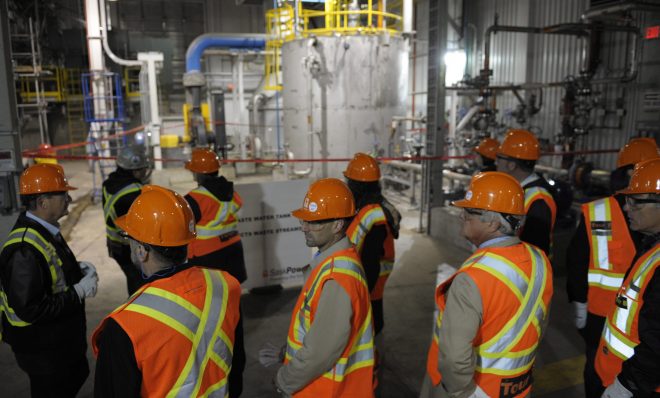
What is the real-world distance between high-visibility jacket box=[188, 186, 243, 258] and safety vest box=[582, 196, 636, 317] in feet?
9.60

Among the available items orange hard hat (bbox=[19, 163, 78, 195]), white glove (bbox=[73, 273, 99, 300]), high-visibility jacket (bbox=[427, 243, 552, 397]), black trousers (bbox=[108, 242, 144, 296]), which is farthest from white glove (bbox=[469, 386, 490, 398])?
black trousers (bbox=[108, 242, 144, 296])

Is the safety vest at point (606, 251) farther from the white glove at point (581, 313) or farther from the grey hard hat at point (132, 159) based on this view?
the grey hard hat at point (132, 159)

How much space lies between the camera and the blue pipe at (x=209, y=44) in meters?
15.5

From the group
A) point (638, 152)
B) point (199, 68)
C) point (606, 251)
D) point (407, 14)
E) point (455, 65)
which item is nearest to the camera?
point (606, 251)

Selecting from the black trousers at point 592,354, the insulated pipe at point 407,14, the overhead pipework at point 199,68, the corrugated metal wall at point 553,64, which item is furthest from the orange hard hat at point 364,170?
the overhead pipework at point 199,68

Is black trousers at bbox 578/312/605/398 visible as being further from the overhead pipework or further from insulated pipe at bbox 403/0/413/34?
the overhead pipework

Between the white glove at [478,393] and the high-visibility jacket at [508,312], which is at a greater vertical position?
the high-visibility jacket at [508,312]

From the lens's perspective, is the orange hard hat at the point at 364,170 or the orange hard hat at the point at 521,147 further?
the orange hard hat at the point at 521,147

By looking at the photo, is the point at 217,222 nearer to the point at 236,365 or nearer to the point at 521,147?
the point at 236,365

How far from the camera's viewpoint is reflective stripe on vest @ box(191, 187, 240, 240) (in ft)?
14.2

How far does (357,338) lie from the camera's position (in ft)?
7.52

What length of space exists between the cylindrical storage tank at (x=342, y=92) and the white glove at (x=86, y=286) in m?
8.43

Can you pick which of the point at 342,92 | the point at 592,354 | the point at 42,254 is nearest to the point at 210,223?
the point at 42,254

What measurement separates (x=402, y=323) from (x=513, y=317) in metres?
3.24
